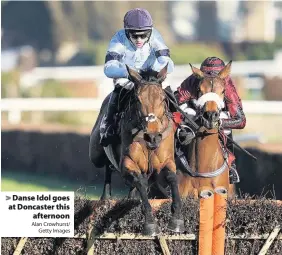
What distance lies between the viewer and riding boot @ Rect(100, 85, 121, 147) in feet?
21.8

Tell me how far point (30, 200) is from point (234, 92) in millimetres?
1683

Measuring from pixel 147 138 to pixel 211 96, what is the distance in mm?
487

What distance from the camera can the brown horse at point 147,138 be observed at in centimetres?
586

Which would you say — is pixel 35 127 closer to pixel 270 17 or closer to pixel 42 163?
pixel 42 163

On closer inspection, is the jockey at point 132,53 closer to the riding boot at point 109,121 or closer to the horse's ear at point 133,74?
the riding boot at point 109,121

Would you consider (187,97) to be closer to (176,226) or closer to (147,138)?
(147,138)

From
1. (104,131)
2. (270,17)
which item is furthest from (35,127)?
(270,17)

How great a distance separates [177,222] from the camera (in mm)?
5621

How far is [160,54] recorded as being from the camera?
6.59 metres

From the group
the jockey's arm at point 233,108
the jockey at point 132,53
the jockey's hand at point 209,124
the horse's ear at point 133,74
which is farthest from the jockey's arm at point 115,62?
the jockey's arm at point 233,108

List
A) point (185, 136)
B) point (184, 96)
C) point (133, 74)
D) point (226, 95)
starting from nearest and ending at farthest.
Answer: point (133, 74) → point (185, 136) → point (184, 96) → point (226, 95)

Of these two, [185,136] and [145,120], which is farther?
[185,136]

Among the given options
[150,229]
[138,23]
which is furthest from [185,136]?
[150,229]

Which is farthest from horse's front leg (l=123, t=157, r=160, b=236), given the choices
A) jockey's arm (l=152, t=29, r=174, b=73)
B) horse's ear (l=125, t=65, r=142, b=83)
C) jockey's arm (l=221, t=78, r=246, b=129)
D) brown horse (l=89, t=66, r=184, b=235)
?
jockey's arm (l=221, t=78, r=246, b=129)
